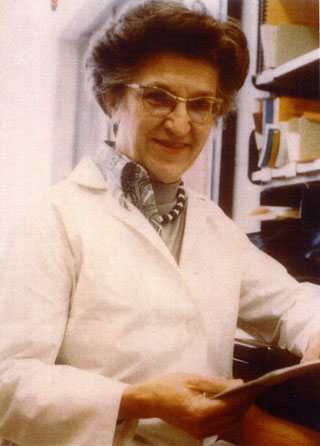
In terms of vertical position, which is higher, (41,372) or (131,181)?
(131,181)

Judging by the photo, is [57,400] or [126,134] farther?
[126,134]

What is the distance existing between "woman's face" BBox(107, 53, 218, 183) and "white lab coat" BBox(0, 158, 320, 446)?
0.10m

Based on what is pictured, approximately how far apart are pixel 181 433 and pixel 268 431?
0.46 feet

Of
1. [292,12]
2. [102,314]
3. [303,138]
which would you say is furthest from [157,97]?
[292,12]

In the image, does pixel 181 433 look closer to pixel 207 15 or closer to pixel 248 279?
pixel 248 279

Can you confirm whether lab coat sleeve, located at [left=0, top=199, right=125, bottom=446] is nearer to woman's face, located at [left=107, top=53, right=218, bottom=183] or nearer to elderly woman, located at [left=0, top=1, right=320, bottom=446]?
elderly woman, located at [left=0, top=1, right=320, bottom=446]

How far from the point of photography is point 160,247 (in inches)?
31.4

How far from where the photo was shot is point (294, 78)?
4.58 feet

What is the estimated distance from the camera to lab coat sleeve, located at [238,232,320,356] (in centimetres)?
87

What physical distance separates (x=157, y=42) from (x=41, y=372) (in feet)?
1.93

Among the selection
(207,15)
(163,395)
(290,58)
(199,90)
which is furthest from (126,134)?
(290,58)

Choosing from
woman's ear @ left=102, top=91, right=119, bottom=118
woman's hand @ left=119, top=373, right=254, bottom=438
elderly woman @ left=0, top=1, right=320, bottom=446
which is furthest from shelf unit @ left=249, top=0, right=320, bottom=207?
woman's hand @ left=119, top=373, right=254, bottom=438

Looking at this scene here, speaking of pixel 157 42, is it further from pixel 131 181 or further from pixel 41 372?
pixel 41 372

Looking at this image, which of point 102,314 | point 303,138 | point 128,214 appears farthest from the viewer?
point 303,138
